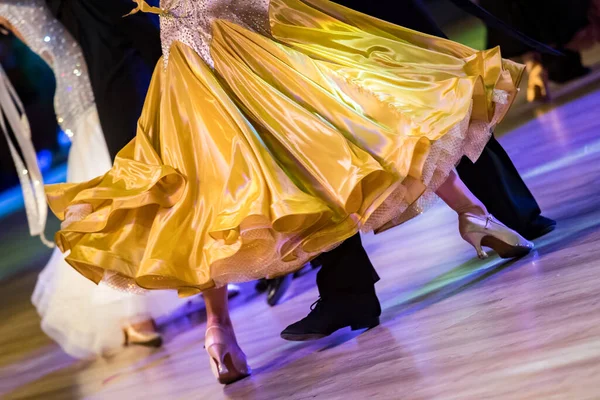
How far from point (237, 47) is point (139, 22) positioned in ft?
2.35

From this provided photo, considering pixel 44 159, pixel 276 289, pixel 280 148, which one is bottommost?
pixel 44 159

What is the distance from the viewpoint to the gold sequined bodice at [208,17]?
2.39m

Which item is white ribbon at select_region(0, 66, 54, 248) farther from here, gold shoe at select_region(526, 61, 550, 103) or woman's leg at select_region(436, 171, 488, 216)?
gold shoe at select_region(526, 61, 550, 103)

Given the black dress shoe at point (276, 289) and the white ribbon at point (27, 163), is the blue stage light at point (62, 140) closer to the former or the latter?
the white ribbon at point (27, 163)

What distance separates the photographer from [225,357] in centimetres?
232

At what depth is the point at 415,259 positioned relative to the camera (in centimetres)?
281

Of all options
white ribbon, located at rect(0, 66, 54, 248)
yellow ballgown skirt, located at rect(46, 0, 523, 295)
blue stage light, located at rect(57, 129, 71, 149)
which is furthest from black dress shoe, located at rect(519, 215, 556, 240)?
blue stage light, located at rect(57, 129, 71, 149)

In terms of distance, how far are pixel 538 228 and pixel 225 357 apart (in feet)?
2.80

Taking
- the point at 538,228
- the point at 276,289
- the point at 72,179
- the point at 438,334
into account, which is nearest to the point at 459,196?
the point at 538,228

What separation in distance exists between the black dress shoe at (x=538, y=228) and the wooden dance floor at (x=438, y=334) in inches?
1.1

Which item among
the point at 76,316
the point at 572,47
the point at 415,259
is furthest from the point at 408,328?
the point at 572,47

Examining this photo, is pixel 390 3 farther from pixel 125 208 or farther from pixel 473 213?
pixel 125 208

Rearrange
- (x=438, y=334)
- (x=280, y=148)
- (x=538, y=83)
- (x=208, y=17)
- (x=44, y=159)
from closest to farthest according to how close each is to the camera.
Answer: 1. (x=438, y=334)
2. (x=280, y=148)
3. (x=208, y=17)
4. (x=538, y=83)
5. (x=44, y=159)

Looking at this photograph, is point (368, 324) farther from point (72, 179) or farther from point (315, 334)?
point (72, 179)
